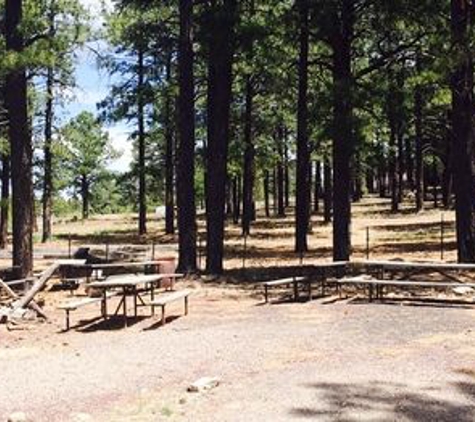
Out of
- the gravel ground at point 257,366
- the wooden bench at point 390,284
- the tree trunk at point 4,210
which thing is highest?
the tree trunk at point 4,210

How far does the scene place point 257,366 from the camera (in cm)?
975

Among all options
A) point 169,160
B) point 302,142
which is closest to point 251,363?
point 302,142

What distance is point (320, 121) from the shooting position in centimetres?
1922

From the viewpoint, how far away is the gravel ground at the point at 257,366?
7734 millimetres

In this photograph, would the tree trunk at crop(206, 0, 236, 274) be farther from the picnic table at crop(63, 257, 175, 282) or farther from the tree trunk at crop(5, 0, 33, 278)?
the tree trunk at crop(5, 0, 33, 278)

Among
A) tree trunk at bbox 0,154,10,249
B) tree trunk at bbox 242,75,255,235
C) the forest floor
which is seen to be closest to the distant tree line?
the forest floor

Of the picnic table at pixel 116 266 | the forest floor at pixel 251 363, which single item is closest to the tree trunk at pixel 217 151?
the picnic table at pixel 116 266

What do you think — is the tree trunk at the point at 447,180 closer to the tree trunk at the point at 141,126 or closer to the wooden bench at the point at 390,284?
the tree trunk at the point at 141,126

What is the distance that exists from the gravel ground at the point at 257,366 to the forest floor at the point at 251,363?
0.06ft

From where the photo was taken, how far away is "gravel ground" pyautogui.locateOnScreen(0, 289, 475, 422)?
7.73m

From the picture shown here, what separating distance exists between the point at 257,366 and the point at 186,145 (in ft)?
31.9

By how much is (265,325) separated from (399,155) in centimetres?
2962

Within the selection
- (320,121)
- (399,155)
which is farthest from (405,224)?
(320,121)

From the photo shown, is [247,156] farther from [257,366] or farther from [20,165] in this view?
[257,366]
